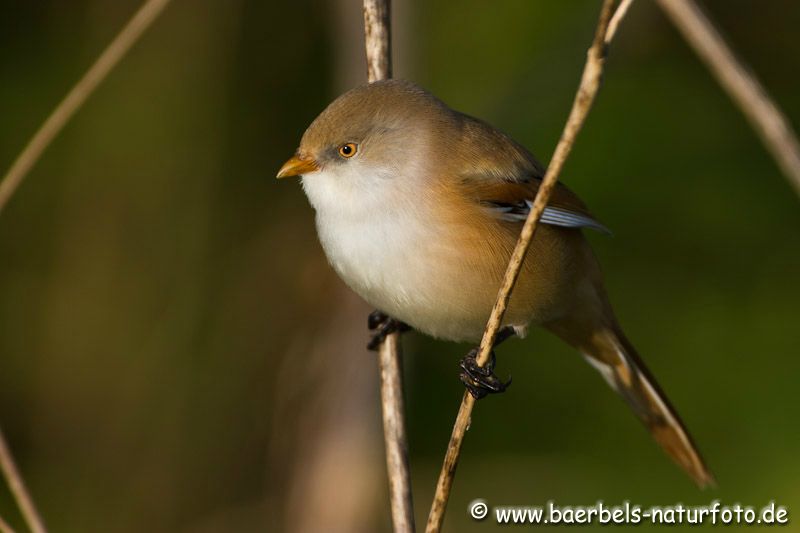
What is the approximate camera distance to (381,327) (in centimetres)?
377

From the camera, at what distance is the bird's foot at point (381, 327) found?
12.1 feet

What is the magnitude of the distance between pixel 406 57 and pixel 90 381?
2.63m

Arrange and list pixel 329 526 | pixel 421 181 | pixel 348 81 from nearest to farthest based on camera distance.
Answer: pixel 421 181, pixel 329 526, pixel 348 81

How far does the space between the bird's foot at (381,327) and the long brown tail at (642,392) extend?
765 mm

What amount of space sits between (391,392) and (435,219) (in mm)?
620

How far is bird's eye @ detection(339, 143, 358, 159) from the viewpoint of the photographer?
3559 mm

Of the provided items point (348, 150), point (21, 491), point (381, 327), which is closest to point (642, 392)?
point (381, 327)

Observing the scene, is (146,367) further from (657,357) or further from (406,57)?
(657,357)

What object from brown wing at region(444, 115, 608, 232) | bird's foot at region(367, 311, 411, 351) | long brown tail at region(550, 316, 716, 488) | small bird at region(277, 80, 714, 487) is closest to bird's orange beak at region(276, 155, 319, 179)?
small bird at region(277, 80, 714, 487)

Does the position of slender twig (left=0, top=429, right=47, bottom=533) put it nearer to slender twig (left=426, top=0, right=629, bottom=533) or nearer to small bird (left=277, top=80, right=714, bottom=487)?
slender twig (left=426, top=0, right=629, bottom=533)

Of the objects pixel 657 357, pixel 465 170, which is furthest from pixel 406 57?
pixel 657 357

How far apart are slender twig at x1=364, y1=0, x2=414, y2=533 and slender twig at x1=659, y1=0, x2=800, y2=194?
3.94ft

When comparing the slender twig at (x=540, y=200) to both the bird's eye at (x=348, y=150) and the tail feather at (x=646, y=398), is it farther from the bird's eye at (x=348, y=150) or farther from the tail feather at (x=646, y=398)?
the tail feather at (x=646, y=398)

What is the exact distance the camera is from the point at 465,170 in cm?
350
